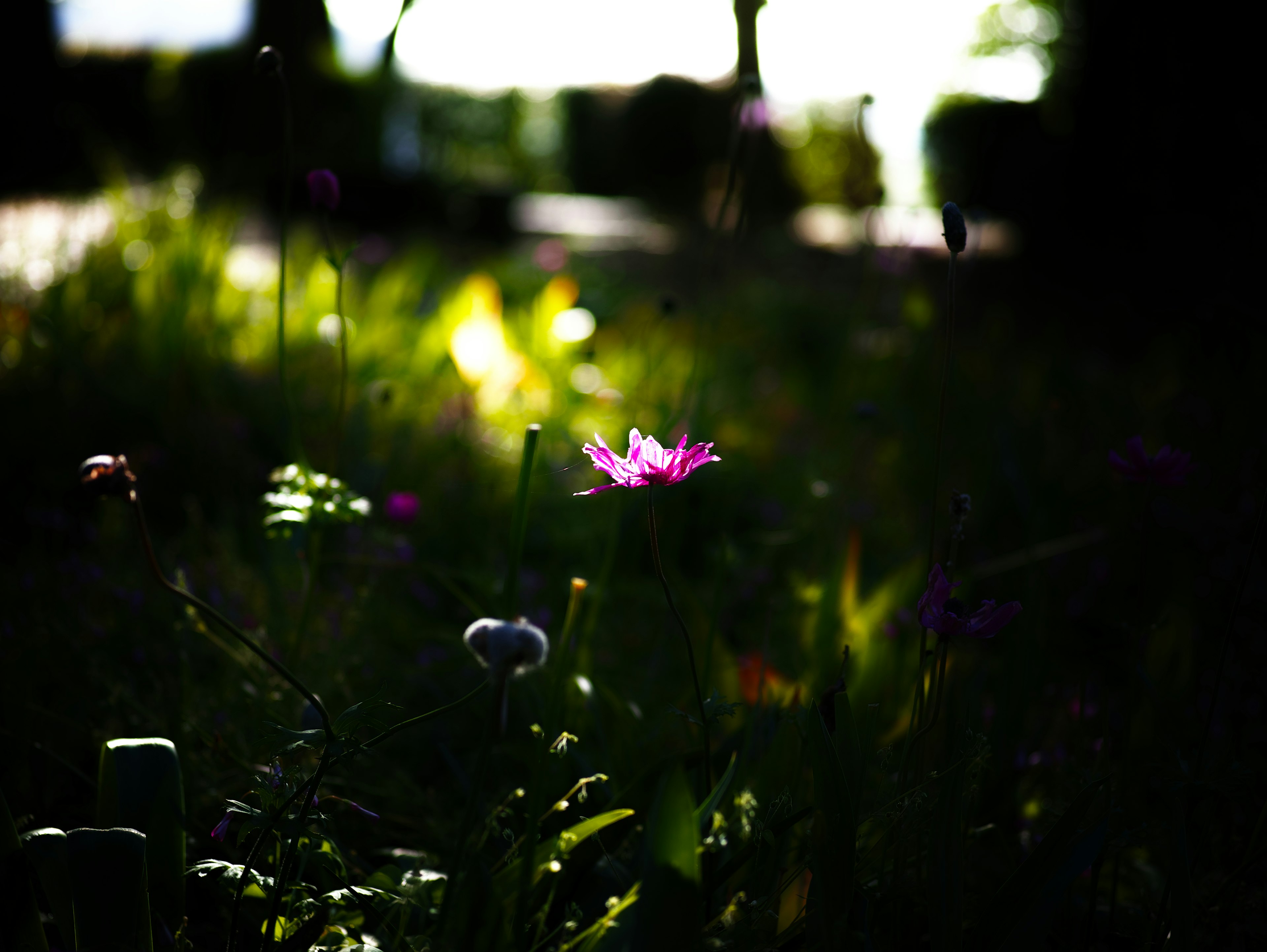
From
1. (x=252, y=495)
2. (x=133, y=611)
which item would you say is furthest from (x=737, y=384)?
(x=133, y=611)

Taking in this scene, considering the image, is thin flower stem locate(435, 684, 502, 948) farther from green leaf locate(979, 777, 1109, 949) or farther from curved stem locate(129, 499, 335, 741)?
green leaf locate(979, 777, 1109, 949)

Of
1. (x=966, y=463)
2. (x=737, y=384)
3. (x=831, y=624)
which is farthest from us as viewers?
(x=737, y=384)

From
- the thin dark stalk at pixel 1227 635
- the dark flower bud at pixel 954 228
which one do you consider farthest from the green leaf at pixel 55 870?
the thin dark stalk at pixel 1227 635

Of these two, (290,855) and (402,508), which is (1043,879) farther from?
(402,508)

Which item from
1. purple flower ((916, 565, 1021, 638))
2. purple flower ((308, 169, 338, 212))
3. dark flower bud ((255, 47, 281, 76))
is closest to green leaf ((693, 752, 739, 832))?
purple flower ((916, 565, 1021, 638))

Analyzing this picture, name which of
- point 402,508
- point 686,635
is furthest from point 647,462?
point 402,508

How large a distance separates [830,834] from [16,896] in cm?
75

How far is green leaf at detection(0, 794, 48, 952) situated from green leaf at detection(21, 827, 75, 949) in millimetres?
30

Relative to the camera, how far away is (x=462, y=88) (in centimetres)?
1534

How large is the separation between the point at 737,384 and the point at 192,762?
2.45 metres

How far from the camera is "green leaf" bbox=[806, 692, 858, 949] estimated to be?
86 centimetres

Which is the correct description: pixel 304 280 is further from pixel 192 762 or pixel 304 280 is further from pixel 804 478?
pixel 192 762

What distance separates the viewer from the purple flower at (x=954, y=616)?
0.88 metres

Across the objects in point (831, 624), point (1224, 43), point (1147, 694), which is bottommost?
point (831, 624)
